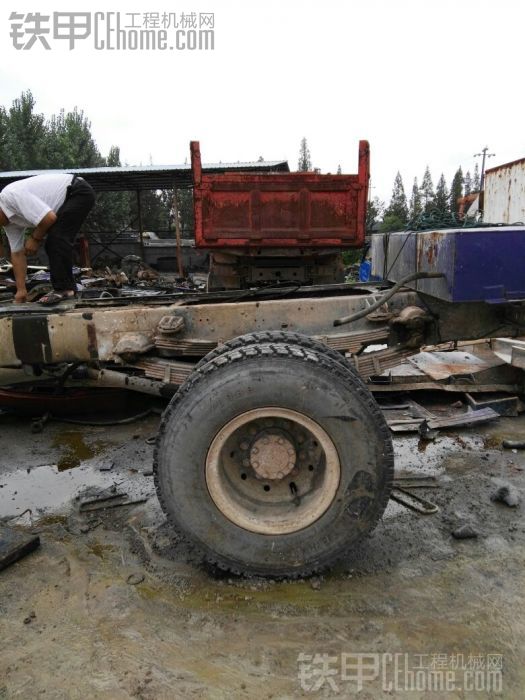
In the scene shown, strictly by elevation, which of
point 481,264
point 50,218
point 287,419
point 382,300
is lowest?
point 287,419

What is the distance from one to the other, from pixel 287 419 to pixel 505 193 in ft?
26.7

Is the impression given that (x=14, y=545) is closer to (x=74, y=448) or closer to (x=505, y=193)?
(x=74, y=448)

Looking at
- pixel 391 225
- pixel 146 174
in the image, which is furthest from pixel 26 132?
pixel 391 225

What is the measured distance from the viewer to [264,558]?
7.43 feet

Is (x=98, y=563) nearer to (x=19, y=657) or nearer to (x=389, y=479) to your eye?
(x=19, y=657)

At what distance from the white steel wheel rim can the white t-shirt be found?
3.10m

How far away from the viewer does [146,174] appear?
13141 millimetres

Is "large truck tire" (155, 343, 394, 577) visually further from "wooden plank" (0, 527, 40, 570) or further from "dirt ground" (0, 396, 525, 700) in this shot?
"wooden plank" (0, 527, 40, 570)

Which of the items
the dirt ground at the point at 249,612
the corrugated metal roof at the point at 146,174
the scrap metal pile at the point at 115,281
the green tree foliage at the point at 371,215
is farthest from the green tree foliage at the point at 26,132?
the dirt ground at the point at 249,612

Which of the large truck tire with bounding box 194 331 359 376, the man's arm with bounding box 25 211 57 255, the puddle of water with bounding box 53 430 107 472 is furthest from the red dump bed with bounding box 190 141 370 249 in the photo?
the large truck tire with bounding box 194 331 359 376

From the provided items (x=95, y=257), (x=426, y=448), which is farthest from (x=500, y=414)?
(x=95, y=257)

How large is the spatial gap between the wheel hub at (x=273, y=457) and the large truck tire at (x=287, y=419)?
0.15 meters

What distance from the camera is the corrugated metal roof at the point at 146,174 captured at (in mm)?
12820

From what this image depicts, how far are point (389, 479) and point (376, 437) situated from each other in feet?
0.64
